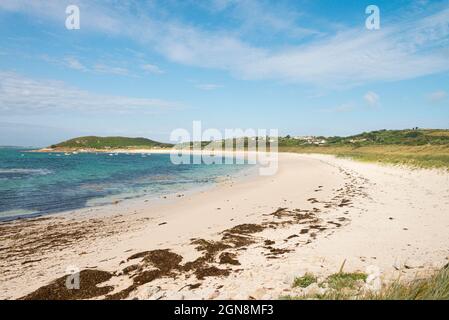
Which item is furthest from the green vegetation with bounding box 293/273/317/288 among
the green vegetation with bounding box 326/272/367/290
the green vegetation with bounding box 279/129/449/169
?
the green vegetation with bounding box 279/129/449/169

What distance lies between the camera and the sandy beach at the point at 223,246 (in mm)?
6660

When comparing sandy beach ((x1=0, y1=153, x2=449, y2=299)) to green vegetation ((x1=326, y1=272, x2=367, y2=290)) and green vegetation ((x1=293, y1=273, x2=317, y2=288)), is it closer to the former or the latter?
green vegetation ((x1=293, y1=273, x2=317, y2=288))

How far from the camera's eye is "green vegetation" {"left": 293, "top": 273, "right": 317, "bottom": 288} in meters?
6.00

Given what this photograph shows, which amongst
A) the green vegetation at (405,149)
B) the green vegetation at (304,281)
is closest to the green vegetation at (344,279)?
the green vegetation at (304,281)

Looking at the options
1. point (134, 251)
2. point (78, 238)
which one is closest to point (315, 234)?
point (134, 251)

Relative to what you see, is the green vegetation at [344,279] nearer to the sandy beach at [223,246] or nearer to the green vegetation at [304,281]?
the green vegetation at [304,281]

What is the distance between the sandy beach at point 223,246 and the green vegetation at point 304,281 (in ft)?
0.58

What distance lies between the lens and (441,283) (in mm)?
4496

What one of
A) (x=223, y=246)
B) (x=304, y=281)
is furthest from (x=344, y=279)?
(x=223, y=246)

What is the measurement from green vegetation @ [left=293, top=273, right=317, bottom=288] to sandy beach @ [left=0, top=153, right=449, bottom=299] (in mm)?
178

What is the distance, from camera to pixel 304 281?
19.9 ft

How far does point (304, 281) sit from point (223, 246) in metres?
3.61

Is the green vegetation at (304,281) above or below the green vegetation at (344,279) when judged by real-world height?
below

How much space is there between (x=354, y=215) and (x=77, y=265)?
11.0m
